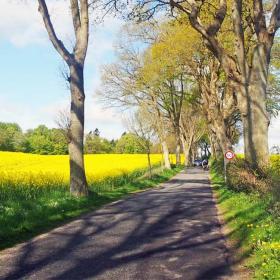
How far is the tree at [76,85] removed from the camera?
58.5ft

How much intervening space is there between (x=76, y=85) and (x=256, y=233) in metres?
10.8

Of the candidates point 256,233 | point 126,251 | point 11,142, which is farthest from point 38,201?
point 11,142

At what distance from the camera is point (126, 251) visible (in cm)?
841

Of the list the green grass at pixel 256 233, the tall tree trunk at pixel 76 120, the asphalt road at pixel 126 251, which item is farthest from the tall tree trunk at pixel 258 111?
the tall tree trunk at pixel 76 120

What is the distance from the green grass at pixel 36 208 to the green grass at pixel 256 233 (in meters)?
4.16

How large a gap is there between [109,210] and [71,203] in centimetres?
124

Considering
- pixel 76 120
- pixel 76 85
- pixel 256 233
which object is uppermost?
pixel 76 85

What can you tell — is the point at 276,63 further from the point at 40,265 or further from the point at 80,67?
the point at 40,265

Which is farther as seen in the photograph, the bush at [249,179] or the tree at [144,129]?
the tree at [144,129]

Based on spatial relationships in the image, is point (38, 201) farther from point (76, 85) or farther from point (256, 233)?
point (256, 233)

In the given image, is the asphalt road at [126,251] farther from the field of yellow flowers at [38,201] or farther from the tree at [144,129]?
the tree at [144,129]

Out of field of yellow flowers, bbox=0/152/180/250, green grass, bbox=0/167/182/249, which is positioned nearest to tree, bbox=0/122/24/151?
field of yellow flowers, bbox=0/152/180/250

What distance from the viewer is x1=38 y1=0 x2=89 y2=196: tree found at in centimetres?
1783

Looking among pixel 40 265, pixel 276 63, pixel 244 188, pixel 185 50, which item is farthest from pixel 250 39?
pixel 40 265
